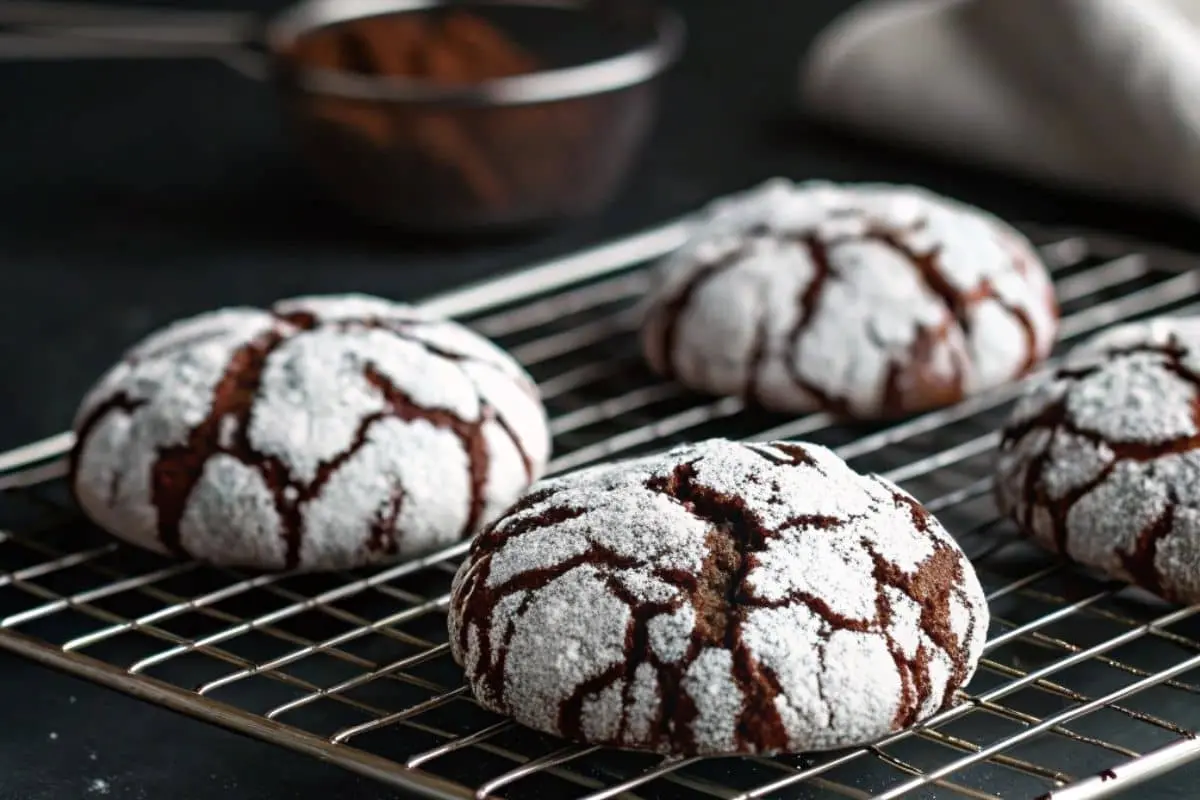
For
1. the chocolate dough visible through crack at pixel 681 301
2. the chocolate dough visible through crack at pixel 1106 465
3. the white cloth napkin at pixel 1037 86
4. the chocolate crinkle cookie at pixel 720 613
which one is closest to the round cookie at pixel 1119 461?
the chocolate dough visible through crack at pixel 1106 465

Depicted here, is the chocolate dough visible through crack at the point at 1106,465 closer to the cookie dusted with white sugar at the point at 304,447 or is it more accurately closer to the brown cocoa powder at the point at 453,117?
the cookie dusted with white sugar at the point at 304,447

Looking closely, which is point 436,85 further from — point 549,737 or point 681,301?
point 549,737

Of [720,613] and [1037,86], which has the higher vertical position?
[1037,86]

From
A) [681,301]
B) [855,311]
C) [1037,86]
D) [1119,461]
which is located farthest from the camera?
[1037,86]

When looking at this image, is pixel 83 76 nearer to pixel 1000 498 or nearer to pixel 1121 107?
pixel 1121 107

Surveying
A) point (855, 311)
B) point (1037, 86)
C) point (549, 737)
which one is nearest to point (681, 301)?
point (855, 311)

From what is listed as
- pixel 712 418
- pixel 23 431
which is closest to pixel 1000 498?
pixel 712 418
